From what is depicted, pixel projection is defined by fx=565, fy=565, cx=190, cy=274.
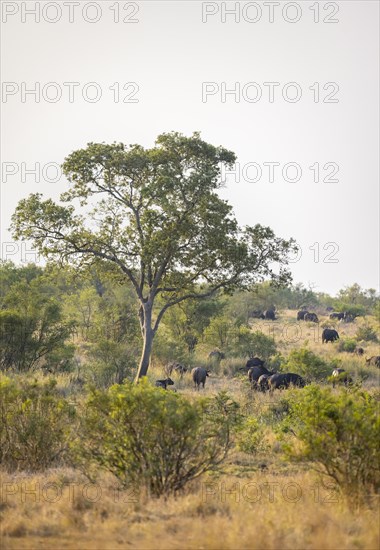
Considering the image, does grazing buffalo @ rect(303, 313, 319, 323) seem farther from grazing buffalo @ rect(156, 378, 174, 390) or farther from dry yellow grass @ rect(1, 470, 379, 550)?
dry yellow grass @ rect(1, 470, 379, 550)

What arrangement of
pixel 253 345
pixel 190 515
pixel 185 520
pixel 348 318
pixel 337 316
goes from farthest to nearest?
pixel 348 318 < pixel 337 316 < pixel 253 345 < pixel 190 515 < pixel 185 520

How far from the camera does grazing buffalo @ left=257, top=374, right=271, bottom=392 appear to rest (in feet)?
77.7

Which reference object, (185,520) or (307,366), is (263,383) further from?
(185,520)

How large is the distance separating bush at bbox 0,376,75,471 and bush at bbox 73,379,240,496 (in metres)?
1.59

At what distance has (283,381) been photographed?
2338 centimetres

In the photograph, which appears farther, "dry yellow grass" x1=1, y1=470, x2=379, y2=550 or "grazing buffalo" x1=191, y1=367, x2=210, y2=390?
"grazing buffalo" x1=191, y1=367, x2=210, y2=390

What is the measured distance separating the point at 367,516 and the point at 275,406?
1183cm

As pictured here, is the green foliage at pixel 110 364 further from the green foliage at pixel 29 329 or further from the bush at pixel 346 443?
the bush at pixel 346 443

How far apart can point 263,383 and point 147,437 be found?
1592 centimetres

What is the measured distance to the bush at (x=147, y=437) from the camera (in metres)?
8.64

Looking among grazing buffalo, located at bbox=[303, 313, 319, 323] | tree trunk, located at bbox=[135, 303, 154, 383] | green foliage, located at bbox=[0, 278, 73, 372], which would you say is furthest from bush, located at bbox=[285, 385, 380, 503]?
grazing buffalo, located at bbox=[303, 313, 319, 323]

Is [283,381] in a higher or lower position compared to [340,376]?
lower

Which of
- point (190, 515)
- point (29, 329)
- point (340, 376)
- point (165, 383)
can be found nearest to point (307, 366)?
point (165, 383)

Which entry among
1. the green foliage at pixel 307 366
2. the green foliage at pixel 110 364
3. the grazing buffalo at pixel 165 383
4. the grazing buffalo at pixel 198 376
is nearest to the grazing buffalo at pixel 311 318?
the green foliage at pixel 307 366
